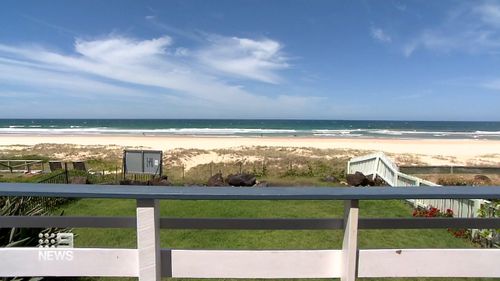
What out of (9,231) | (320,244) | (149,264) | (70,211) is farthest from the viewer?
(70,211)

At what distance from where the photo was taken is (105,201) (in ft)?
29.2

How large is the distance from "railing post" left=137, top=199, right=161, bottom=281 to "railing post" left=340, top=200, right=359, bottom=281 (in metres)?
0.90

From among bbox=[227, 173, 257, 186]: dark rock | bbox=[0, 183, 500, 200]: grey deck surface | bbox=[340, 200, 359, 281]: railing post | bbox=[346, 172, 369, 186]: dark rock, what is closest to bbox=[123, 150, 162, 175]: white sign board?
bbox=[227, 173, 257, 186]: dark rock

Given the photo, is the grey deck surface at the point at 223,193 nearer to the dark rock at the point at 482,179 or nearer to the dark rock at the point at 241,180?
the dark rock at the point at 241,180

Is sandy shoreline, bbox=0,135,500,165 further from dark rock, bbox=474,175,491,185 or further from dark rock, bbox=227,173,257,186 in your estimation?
dark rock, bbox=227,173,257,186

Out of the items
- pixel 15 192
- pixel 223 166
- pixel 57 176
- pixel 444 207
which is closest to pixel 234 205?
pixel 444 207

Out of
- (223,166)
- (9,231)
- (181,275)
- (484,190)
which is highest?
(484,190)

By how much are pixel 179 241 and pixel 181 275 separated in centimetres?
376

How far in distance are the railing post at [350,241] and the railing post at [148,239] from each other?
2.97 feet

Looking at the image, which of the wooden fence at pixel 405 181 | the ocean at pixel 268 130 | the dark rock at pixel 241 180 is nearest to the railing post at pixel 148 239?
the wooden fence at pixel 405 181

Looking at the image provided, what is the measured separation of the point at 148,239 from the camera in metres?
1.75

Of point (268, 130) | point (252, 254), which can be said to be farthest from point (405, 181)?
point (268, 130)

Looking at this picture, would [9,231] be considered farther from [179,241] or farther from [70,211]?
[70,211]

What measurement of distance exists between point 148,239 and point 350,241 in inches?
37.8
